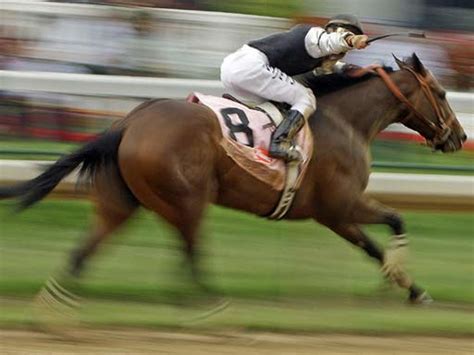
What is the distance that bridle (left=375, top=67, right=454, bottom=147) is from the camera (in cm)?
816

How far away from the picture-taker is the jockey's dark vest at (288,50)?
763 centimetres

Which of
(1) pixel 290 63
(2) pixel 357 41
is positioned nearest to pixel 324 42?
(2) pixel 357 41

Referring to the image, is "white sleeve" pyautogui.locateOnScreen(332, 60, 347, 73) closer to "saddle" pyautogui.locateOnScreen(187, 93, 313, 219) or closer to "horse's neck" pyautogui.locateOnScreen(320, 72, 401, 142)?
"horse's neck" pyautogui.locateOnScreen(320, 72, 401, 142)

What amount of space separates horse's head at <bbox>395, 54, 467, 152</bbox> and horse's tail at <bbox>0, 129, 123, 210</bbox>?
2.24 m

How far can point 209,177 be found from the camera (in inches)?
279

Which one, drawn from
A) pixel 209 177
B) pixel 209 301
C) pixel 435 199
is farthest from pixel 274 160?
pixel 435 199

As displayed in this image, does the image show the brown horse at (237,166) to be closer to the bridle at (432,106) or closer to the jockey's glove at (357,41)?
the bridle at (432,106)

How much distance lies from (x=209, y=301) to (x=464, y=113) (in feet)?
11.2

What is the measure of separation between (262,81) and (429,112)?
4.35ft

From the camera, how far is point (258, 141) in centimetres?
736

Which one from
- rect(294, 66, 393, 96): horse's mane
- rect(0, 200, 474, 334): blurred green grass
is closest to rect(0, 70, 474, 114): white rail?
rect(0, 200, 474, 334): blurred green grass

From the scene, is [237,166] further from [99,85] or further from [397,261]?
[99,85]

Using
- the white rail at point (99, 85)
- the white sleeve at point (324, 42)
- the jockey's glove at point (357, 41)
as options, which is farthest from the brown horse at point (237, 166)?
the white rail at point (99, 85)

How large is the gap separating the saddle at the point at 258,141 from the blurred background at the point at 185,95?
79 centimetres
